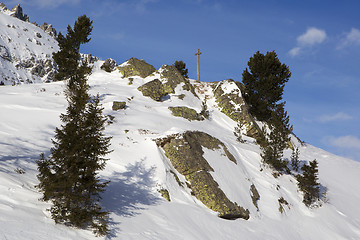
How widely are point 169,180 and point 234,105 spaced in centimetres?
1811

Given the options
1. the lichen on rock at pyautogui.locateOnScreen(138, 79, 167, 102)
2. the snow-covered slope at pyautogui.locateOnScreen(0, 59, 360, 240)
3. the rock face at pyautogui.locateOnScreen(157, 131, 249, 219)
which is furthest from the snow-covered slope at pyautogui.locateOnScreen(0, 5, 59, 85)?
the rock face at pyautogui.locateOnScreen(157, 131, 249, 219)

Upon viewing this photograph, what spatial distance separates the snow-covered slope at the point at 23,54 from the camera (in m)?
104

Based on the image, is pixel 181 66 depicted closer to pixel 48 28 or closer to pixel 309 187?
pixel 309 187

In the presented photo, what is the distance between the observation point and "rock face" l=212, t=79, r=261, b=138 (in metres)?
25.5

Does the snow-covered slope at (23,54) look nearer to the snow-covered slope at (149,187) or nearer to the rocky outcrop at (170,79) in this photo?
the rocky outcrop at (170,79)

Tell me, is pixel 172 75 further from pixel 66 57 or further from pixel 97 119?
pixel 97 119

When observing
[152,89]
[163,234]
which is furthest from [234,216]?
[152,89]

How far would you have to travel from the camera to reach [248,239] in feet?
34.7

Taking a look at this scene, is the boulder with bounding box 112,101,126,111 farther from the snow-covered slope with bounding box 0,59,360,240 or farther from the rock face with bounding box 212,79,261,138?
the rock face with bounding box 212,79,261,138

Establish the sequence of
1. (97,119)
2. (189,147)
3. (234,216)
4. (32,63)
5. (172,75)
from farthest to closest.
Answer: (32,63), (172,75), (189,147), (234,216), (97,119)

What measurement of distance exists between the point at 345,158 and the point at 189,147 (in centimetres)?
2293

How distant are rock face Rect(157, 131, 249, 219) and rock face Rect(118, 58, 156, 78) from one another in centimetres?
1840

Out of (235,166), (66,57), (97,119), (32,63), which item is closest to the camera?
(97,119)

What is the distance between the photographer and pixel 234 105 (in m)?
27.7
